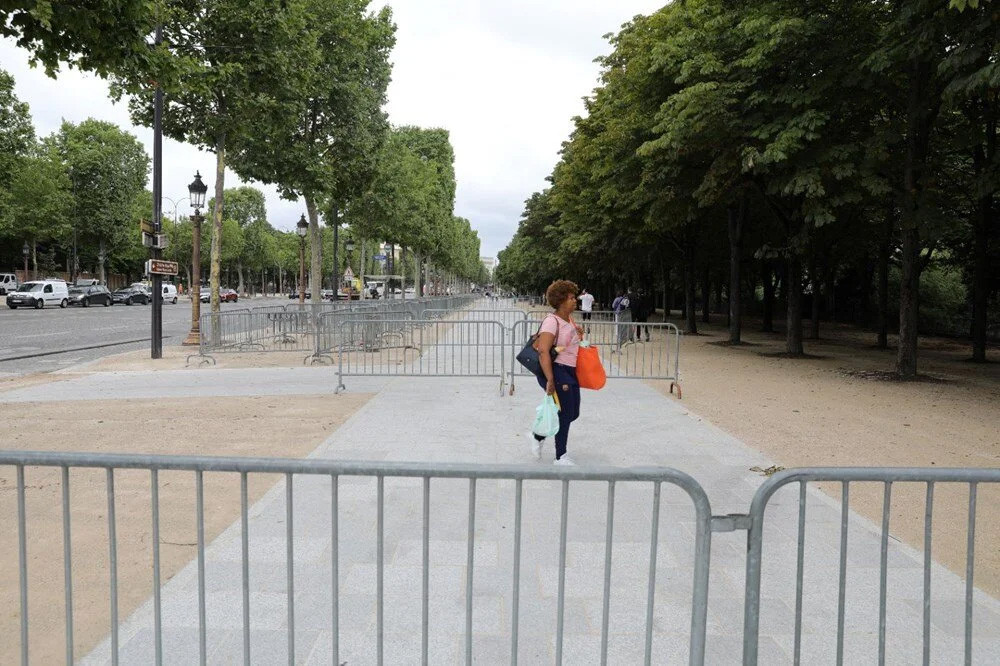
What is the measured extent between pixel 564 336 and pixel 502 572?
284 centimetres

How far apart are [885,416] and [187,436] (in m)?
9.39

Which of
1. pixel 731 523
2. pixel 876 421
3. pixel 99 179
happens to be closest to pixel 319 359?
pixel 876 421

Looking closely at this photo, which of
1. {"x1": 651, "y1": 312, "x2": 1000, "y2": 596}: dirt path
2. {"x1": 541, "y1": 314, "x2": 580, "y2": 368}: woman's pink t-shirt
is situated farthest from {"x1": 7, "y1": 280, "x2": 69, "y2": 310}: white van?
{"x1": 541, "y1": 314, "x2": 580, "y2": 368}: woman's pink t-shirt

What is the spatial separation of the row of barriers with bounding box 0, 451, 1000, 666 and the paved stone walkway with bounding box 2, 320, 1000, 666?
0.02 meters

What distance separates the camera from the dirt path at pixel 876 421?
515 cm

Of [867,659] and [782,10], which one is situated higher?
[782,10]

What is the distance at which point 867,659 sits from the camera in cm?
318

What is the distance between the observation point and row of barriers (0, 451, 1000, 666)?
254 centimetres

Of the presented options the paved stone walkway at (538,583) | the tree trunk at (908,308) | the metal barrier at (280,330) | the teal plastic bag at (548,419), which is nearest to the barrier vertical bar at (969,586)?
the paved stone walkway at (538,583)

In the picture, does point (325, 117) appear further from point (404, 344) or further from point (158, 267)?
point (404, 344)

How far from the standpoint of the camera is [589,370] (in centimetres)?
639

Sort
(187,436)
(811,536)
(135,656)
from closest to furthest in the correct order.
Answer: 1. (135,656)
2. (811,536)
3. (187,436)

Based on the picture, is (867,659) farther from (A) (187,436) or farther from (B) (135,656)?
(A) (187,436)

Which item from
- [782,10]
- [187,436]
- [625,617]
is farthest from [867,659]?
[782,10]
